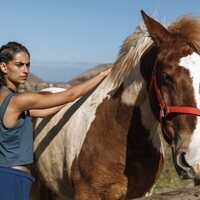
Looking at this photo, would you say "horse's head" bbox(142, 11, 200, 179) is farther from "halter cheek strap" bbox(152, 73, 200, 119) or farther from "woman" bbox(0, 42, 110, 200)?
"woman" bbox(0, 42, 110, 200)

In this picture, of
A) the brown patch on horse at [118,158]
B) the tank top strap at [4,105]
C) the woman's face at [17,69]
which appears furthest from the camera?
the brown patch on horse at [118,158]

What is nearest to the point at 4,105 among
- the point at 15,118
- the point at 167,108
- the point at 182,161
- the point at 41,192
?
the point at 15,118

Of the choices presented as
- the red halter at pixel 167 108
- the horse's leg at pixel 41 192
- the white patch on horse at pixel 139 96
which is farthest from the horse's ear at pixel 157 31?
the horse's leg at pixel 41 192

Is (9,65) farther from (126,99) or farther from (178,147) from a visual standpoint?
(178,147)

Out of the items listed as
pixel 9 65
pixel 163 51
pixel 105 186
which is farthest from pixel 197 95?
pixel 9 65

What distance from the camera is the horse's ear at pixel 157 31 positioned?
137 inches

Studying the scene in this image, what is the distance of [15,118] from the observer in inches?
137

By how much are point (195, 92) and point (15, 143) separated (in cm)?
142

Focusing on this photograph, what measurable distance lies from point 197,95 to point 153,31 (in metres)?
0.64

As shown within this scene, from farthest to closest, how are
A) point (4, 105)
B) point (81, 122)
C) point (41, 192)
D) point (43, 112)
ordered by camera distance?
1. point (41, 192)
2. point (43, 112)
3. point (81, 122)
4. point (4, 105)

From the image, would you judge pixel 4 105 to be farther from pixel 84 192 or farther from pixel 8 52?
pixel 84 192

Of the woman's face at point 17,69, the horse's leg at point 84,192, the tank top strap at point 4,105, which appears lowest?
the horse's leg at point 84,192

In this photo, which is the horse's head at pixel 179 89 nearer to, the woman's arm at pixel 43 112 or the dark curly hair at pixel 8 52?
the dark curly hair at pixel 8 52

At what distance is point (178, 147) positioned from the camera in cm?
323
